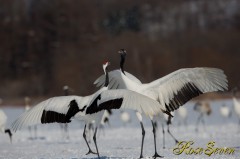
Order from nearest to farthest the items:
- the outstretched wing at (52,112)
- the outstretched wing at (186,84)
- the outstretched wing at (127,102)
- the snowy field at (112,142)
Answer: the outstretched wing at (127,102)
the outstretched wing at (52,112)
the outstretched wing at (186,84)
the snowy field at (112,142)

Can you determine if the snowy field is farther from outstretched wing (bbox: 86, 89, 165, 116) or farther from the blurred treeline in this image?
the blurred treeline

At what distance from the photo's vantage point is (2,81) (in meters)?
49.0

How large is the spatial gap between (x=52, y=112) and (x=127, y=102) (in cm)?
158

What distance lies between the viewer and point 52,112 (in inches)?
442

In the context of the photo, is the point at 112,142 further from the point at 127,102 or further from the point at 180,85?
the point at 127,102

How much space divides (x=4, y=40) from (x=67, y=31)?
5401 millimetres

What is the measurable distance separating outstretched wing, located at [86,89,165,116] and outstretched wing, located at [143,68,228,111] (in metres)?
1.28

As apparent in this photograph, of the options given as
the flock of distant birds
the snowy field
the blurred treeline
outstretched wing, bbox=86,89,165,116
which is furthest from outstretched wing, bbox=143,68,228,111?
the blurred treeline

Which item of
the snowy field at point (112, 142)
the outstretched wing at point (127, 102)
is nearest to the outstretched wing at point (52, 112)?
the outstretched wing at point (127, 102)

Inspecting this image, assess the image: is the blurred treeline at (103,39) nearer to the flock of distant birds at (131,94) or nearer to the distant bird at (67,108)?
the flock of distant birds at (131,94)

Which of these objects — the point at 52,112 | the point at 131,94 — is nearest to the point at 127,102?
the point at 131,94

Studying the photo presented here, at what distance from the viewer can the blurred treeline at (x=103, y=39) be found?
4759cm

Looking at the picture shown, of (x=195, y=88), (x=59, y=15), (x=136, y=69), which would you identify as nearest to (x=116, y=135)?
(x=195, y=88)

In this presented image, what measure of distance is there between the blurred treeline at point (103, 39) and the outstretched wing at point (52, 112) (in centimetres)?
3232
